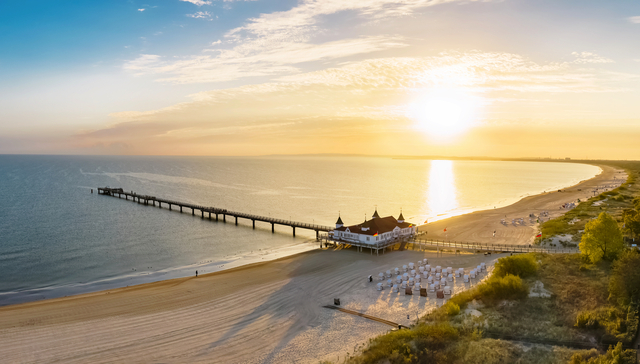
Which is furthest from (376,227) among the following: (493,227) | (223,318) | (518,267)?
(493,227)

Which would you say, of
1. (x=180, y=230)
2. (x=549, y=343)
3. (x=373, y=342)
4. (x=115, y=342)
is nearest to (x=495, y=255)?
(x=549, y=343)

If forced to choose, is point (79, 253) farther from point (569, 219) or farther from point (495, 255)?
point (569, 219)

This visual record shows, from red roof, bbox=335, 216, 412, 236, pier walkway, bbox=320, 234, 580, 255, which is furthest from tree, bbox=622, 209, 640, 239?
red roof, bbox=335, 216, 412, 236

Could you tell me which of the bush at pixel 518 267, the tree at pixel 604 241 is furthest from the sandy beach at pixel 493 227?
the bush at pixel 518 267

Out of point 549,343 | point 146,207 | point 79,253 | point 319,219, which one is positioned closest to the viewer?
point 549,343

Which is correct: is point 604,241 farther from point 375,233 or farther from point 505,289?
point 375,233

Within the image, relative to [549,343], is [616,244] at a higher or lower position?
higher

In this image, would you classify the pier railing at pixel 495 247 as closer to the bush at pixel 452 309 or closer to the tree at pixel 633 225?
the tree at pixel 633 225
